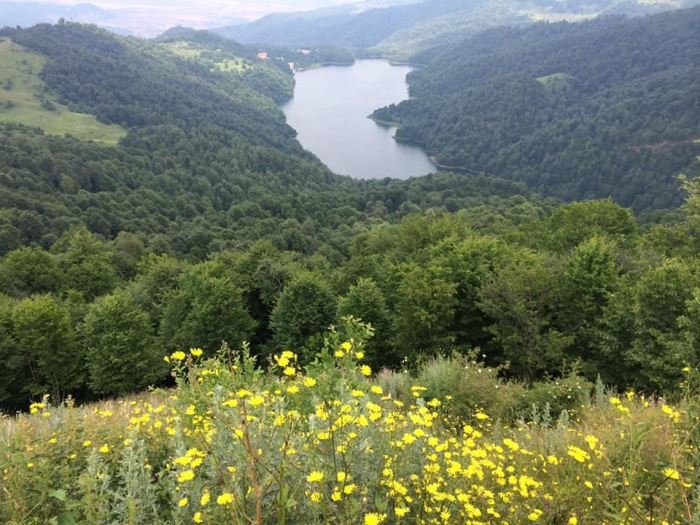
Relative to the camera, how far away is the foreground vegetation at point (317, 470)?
9.16 feet

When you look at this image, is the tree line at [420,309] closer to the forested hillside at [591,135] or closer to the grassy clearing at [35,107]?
the forested hillside at [591,135]

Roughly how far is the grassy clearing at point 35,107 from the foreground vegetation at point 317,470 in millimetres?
155662

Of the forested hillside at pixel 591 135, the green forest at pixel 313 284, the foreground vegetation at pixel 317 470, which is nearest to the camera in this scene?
the foreground vegetation at pixel 317 470

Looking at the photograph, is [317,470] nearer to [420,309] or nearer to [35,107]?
[420,309]

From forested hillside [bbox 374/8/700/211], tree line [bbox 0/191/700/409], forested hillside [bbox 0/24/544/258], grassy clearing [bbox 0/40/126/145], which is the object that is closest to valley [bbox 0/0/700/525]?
tree line [bbox 0/191/700/409]

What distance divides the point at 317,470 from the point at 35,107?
189 metres

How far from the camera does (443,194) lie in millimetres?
120500

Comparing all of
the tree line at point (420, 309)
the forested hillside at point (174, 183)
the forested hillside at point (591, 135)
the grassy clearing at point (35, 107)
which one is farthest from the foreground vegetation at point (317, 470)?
the grassy clearing at point (35, 107)

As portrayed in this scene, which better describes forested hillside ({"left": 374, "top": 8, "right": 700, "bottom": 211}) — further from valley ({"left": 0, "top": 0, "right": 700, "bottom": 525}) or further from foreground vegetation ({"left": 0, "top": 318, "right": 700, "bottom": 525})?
foreground vegetation ({"left": 0, "top": 318, "right": 700, "bottom": 525})

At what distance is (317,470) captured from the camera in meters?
2.80

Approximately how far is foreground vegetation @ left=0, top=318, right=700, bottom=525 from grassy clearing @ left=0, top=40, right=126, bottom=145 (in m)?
156

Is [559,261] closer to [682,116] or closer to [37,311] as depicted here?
[37,311]

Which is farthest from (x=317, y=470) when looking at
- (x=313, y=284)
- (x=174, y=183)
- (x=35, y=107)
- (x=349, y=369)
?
(x=35, y=107)

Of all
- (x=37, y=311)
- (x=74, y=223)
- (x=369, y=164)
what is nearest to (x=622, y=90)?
(x=369, y=164)
